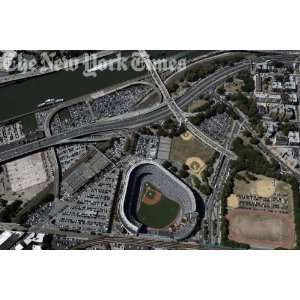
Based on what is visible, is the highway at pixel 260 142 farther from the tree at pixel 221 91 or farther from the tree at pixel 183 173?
the tree at pixel 183 173

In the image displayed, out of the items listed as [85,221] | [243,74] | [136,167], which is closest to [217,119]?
[243,74]

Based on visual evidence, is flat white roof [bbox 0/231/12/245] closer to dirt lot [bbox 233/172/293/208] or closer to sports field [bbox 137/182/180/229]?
sports field [bbox 137/182/180/229]

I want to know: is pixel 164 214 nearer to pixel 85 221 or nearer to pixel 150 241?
pixel 150 241

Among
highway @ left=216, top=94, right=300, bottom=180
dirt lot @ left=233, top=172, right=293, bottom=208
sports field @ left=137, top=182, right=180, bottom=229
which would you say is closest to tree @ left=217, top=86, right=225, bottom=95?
highway @ left=216, top=94, right=300, bottom=180

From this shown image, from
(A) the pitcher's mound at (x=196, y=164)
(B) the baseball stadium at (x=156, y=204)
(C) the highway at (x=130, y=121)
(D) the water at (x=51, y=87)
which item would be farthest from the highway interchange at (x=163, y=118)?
(D) the water at (x=51, y=87)

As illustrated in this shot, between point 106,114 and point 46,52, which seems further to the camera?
point 46,52
